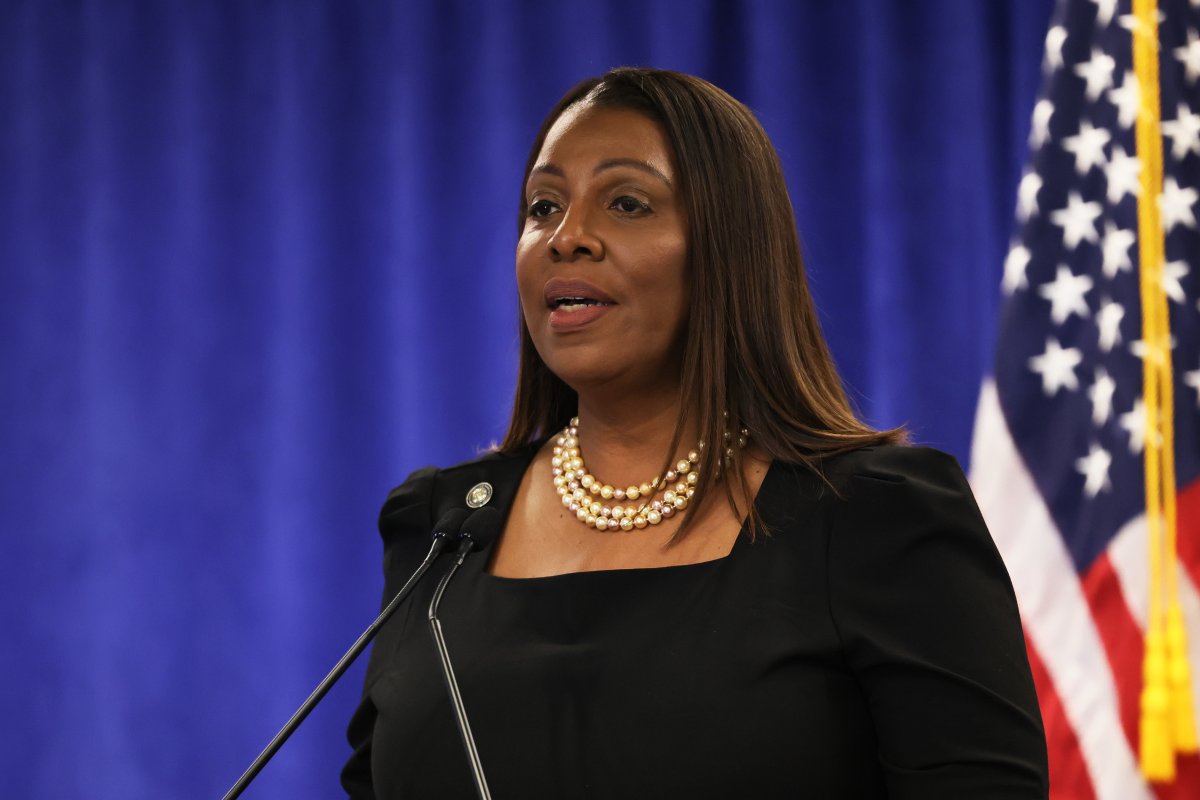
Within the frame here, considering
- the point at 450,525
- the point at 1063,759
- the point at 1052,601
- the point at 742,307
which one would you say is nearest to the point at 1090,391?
the point at 1052,601

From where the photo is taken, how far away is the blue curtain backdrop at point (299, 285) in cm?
272

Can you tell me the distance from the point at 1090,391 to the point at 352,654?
64.8 inches

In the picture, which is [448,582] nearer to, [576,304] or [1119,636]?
[576,304]

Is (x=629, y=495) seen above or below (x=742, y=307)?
below

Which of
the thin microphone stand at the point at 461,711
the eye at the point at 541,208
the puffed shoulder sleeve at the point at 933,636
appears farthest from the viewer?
the eye at the point at 541,208

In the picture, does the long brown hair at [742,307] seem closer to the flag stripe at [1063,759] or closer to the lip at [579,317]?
the lip at [579,317]

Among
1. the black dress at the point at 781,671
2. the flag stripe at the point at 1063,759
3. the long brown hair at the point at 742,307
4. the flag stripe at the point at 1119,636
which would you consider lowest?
the flag stripe at the point at 1063,759

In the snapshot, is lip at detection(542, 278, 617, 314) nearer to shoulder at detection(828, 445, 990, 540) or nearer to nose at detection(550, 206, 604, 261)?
nose at detection(550, 206, 604, 261)

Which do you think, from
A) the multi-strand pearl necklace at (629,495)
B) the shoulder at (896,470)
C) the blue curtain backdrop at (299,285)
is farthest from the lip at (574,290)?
the blue curtain backdrop at (299,285)

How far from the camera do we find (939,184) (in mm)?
2699

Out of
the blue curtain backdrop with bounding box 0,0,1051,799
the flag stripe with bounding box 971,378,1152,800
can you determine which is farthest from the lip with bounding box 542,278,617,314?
the blue curtain backdrop with bounding box 0,0,1051,799

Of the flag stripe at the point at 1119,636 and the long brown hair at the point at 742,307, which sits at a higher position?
the long brown hair at the point at 742,307

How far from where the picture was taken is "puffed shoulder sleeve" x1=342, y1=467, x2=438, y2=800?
168 centimetres

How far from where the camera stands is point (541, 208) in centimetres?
161
